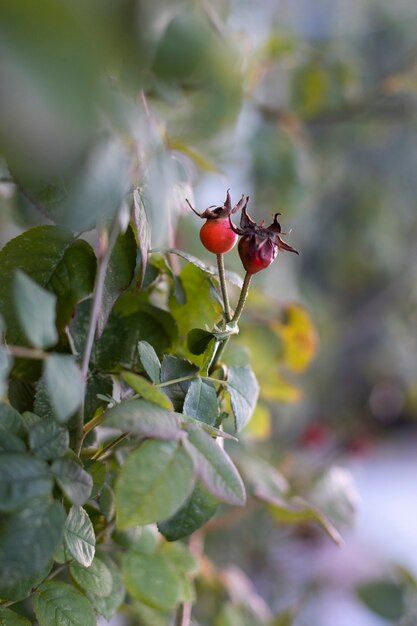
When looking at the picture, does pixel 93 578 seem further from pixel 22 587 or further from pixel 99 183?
pixel 99 183

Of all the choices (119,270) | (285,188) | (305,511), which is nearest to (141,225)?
(119,270)

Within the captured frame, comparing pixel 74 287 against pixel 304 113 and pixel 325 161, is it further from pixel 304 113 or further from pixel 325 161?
pixel 325 161

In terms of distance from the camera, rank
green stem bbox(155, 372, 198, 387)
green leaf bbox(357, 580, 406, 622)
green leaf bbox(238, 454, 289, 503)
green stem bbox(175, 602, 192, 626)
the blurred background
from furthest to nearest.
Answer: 1. green leaf bbox(357, 580, 406, 622)
2. green leaf bbox(238, 454, 289, 503)
3. green stem bbox(175, 602, 192, 626)
4. green stem bbox(155, 372, 198, 387)
5. the blurred background

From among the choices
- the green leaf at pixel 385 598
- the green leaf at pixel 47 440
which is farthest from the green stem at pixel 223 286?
the green leaf at pixel 385 598

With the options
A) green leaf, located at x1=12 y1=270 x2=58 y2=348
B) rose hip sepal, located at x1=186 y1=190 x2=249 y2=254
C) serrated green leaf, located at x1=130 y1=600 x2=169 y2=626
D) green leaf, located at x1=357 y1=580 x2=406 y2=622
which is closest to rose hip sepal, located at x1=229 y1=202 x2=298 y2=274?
rose hip sepal, located at x1=186 y1=190 x2=249 y2=254

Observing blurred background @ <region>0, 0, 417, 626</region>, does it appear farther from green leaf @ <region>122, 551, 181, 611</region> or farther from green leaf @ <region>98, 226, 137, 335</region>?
green leaf @ <region>122, 551, 181, 611</region>

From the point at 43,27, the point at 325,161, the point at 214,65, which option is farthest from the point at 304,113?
the point at 43,27
